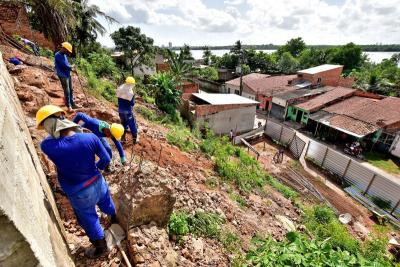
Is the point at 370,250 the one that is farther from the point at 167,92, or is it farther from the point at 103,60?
the point at 103,60

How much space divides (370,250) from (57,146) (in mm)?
8770

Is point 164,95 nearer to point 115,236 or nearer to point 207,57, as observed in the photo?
point 115,236

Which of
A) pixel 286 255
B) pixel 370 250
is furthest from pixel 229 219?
pixel 370 250

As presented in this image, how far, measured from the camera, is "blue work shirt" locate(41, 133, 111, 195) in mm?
2434

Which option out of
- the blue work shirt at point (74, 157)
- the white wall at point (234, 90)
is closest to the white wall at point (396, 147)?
the white wall at point (234, 90)

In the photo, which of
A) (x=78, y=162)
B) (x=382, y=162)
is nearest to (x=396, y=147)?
(x=382, y=162)

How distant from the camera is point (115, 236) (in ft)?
10.6

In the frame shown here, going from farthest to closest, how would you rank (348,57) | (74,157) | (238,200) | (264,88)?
(348,57), (264,88), (238,200), (74,157)

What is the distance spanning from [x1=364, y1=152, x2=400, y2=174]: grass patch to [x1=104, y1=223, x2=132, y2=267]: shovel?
1696cm

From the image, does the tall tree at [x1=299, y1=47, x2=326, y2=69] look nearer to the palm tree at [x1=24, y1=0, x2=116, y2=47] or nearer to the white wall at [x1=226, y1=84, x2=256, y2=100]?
the white wall at [x1=226, y1=84, x2=256, y2=100]

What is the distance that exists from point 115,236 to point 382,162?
705 inches

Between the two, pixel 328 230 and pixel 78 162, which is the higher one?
pixel 78 162

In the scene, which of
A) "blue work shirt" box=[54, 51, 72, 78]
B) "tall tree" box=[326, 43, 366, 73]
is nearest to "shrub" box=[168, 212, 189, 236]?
"blue work shirt" box=[54, 51, 72, 78]

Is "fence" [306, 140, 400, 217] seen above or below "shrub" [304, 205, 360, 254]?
below
